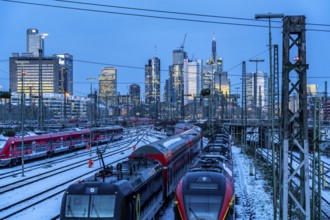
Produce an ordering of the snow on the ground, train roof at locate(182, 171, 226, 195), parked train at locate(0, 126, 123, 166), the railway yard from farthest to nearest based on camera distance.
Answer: parked train at locate(0, 126, 123, 166) < the railway yard < the snow on the ground < train roof at locate(182, 171, 226, 195)

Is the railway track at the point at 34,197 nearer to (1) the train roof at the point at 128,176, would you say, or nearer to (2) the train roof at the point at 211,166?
(1) the train roof at the point at 128,176

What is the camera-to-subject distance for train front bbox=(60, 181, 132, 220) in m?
12.6

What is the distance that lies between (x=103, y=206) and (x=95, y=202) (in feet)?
0.92

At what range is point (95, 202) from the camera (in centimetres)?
1282

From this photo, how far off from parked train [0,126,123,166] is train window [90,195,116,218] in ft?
46.3

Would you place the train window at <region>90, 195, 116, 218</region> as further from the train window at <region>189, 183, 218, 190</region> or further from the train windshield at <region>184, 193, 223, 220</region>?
the train window at <region>189, 183, 218, 190</region>

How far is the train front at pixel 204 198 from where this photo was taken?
1373 cm

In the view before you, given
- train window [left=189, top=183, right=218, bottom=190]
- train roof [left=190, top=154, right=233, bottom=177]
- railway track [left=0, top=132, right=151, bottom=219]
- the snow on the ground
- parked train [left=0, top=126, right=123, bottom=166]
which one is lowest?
railway track [left=0, top=132, right=151, bottom=219]

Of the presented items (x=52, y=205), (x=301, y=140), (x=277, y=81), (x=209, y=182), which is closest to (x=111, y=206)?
(x=209, y=182)

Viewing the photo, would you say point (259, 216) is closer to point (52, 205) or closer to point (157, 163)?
point (157, 163)

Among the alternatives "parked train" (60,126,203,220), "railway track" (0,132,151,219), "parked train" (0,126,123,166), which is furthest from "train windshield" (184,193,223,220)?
"parked train" (0,126,123,166)

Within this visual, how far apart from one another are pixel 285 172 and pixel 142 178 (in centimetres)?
543

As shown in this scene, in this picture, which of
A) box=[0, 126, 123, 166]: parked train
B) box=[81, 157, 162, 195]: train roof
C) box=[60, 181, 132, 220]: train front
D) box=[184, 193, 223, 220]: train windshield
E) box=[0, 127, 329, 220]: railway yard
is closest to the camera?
box=[60, 181, 132, 220]: train front

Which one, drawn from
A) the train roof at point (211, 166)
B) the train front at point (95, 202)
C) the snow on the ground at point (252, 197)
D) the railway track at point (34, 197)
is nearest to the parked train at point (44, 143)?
the railway track at point (34, 197)
